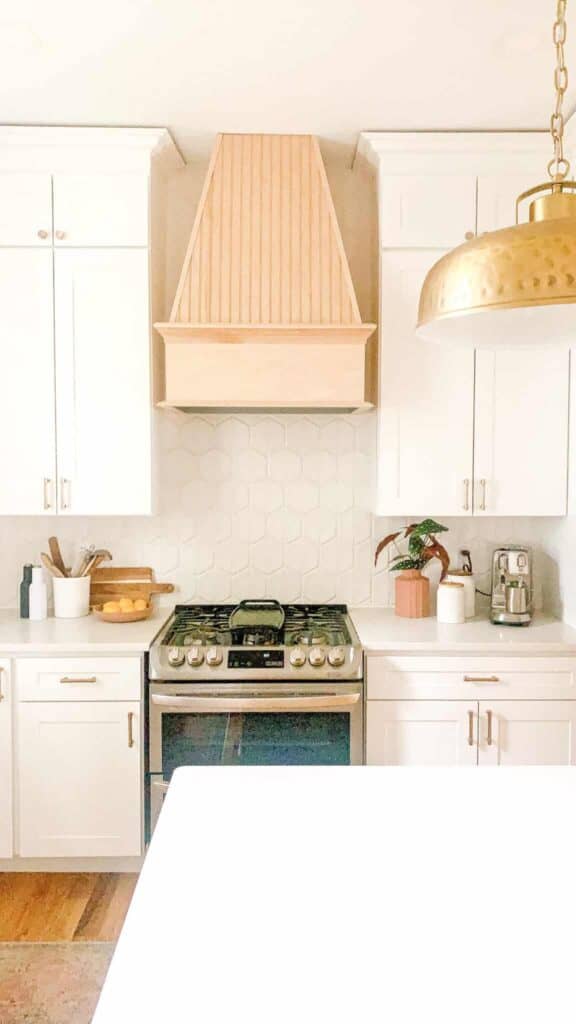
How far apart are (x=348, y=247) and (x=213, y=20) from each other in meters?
1.25

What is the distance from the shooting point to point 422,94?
2670mm

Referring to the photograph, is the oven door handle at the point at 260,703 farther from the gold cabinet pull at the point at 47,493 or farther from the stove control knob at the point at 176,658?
the gold cabinet pull at the point at 47,493

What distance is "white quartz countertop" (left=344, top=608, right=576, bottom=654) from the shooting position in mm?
2795

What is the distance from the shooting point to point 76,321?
299 cm

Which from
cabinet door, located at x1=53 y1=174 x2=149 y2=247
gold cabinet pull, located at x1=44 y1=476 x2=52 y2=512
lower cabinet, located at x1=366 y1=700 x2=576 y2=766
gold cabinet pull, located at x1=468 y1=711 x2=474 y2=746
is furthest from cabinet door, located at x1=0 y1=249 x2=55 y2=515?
gold cabinet pull, located at x1=468 y1=711 x2=474 y2=746

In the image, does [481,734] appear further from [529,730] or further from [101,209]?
[101,209]

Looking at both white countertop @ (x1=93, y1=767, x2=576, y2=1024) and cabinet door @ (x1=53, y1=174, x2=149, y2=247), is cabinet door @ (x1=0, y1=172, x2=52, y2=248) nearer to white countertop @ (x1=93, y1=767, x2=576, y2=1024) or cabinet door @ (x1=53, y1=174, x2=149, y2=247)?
cabinet door @ (x1=53, y1=174, x2=149, y2=247)

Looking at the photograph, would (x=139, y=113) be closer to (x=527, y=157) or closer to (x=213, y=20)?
(x=213, y=20)

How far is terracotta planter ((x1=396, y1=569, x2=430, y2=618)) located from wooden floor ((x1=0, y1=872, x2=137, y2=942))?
1.42 meters

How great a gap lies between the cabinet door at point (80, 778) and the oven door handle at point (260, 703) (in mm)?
181

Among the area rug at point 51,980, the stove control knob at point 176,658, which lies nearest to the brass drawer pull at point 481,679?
the stove control knob at point 176,658

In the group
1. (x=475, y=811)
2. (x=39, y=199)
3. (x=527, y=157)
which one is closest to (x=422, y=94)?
(x=527, y=157)

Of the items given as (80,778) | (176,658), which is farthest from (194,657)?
(80,778)

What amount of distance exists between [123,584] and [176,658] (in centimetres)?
73
